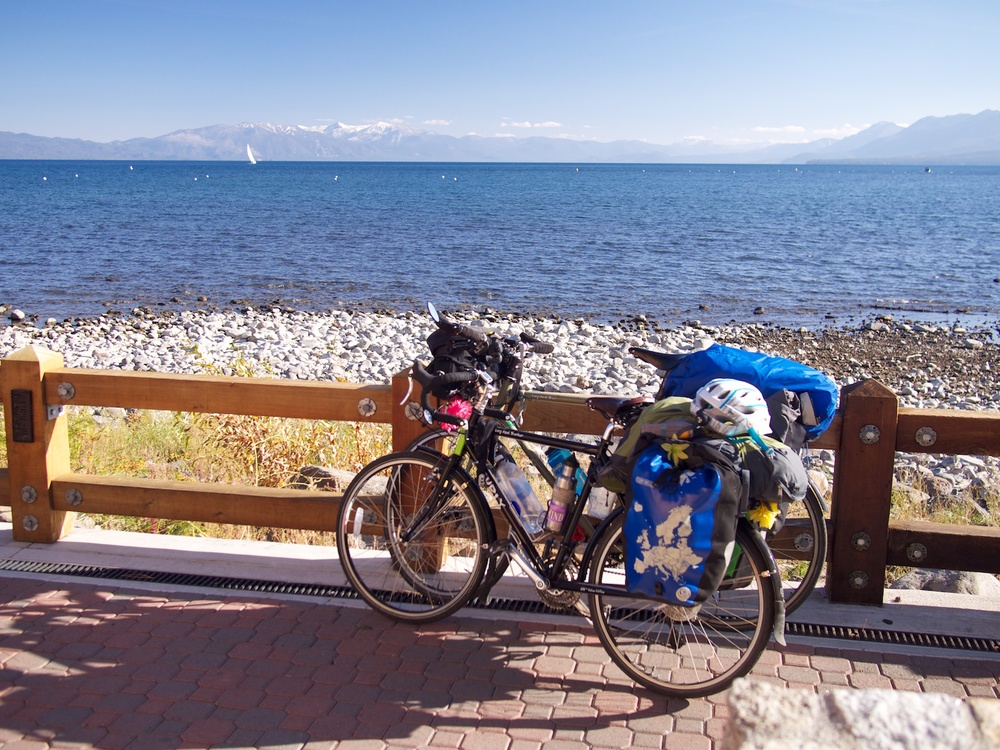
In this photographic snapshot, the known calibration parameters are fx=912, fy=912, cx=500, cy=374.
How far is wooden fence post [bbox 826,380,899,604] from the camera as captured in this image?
4.55m

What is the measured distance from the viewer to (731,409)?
356cm

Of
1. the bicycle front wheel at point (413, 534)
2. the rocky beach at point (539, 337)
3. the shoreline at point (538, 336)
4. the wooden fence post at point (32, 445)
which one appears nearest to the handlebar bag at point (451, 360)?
the bicycle front wheel at point (413, 534)

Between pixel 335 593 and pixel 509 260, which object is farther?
pixel 509 260

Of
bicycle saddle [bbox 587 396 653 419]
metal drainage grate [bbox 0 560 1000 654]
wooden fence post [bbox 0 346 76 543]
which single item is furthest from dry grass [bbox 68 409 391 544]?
bicycle saddle [bbox 587 396 653 419]

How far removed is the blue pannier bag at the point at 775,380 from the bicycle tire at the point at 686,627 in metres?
0.67

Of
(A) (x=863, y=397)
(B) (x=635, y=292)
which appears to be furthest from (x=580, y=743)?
(B) (x=635, y=292)

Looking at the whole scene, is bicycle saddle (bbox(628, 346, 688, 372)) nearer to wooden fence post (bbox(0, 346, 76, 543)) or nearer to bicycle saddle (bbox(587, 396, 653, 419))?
bicycle saddle (bbox(587, 396, 653, 419))

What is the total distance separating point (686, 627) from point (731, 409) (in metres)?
1.21

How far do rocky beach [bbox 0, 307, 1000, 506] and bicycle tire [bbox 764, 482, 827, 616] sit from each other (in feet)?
29.5

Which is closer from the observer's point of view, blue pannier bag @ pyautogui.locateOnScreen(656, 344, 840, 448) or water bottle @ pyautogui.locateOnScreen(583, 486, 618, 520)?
blue pannier bag @ pyautogui.locateOnScreen(656, 344, 840, 448)

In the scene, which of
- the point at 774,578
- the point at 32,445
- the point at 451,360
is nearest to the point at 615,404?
the point at 451,360

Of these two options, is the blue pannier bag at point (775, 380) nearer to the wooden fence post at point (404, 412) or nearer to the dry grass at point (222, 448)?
the wooden fence post at point (404, 412)

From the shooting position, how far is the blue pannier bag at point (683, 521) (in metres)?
3.49

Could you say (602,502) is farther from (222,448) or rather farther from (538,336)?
(538,336)
